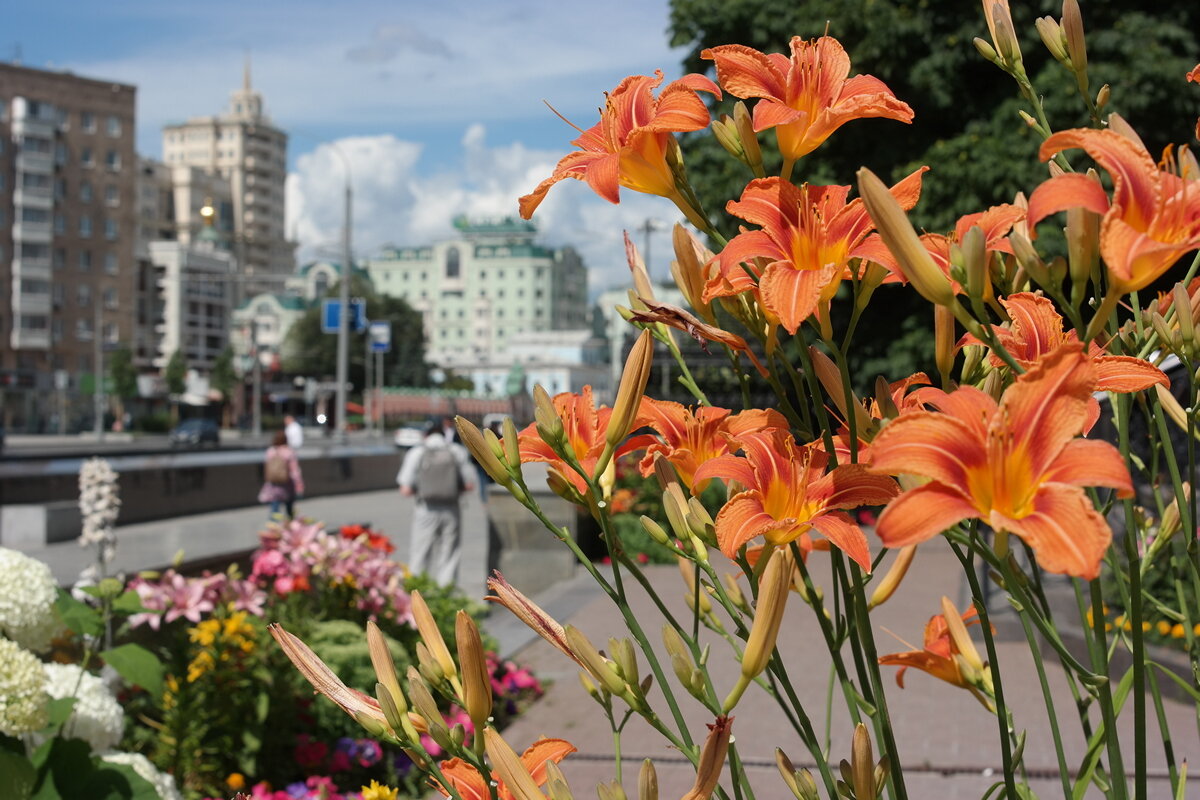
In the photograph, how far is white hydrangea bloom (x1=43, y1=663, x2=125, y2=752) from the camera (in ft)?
9.59

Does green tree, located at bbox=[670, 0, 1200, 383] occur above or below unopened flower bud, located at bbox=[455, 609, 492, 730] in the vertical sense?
above

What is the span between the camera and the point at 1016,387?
0.94 meters

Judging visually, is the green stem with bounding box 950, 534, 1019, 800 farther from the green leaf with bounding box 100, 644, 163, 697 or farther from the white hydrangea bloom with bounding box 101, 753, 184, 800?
the green leaf with bounding box 100, 644, 163, 697

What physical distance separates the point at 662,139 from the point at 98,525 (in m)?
4.49

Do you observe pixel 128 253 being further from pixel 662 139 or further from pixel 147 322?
pixel 662 139

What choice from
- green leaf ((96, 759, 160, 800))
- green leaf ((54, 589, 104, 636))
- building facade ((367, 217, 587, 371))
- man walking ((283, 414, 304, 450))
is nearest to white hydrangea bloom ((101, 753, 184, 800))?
green leaf ((96, 759, 160, 800))

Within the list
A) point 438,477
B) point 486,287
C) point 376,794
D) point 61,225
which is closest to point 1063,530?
point 376,794

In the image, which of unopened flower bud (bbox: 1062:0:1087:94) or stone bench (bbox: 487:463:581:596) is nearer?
unopened flower bud (bbox: 1062:0:1087:94)

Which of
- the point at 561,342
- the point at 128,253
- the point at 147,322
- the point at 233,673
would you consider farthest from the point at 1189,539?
the point at 561,342

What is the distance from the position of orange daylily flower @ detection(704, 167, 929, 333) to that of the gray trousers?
371 inches

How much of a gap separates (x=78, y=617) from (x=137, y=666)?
0.26m

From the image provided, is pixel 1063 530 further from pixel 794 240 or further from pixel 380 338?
pixel 380 338

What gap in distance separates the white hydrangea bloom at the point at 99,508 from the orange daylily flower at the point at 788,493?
430cm

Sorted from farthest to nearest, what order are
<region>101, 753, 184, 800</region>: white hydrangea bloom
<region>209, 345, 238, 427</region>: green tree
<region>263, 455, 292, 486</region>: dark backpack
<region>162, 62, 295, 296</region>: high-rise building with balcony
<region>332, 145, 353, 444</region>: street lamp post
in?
<region>162, 62, 295, 296</region>: high-rise building with balcony, <region>209, 345, 238, 427</region>: green tree, <region>332, 145, 353, 444</region>: street lamp post, <region>263, 455, 292, 486</region>: dark backpack, <region>101, 753, 184, 800</region>: white hydrangea bloom
